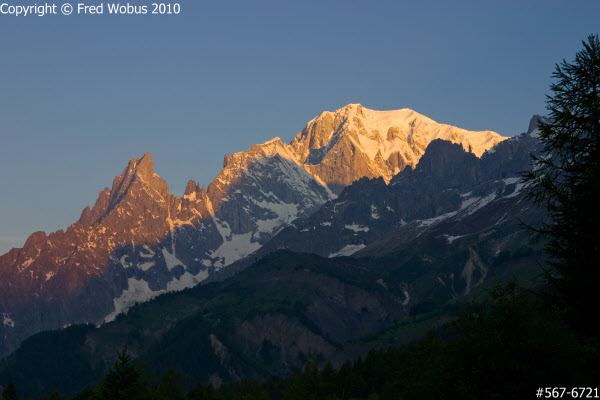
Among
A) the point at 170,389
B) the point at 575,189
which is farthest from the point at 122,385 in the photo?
the point at 170,389

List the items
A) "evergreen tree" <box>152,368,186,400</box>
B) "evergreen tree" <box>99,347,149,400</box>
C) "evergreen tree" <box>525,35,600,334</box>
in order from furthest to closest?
1. "evergreen tree" <box>152,368,186,400</box>
2. "evergreen tree" <box>99,347,149,400</box>
3. "evergreen tree" <box>525,35,600,334</box>

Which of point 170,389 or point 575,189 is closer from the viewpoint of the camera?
point 575,189

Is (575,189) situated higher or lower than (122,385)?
higher

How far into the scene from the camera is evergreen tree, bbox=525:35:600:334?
36.0 meters

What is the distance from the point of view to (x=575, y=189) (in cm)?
3772

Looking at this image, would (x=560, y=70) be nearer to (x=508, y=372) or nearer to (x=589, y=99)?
(x=589, y=99)

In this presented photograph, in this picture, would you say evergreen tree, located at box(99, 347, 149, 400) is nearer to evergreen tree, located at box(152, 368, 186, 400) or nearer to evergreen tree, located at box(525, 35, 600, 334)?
evergreen tree, located at box(525, 35, 600, 334)

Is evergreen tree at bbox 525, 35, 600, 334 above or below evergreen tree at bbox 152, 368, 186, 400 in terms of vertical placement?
above

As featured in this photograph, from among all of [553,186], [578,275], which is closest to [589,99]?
[553,186]

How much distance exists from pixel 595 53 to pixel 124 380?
1818 inches

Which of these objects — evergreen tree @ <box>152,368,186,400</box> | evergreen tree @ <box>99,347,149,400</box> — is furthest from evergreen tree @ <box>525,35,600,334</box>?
evergreen tree @ <box>152,368,186,400</box>

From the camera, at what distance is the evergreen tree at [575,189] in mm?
36031

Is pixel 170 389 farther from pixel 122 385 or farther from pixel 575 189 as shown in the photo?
pixel 575 189

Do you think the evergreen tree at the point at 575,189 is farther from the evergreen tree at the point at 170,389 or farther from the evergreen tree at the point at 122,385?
the evergreen tree at the point at 170,389
